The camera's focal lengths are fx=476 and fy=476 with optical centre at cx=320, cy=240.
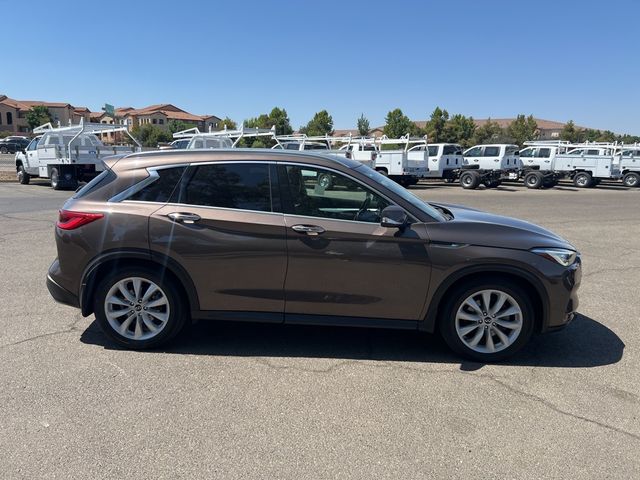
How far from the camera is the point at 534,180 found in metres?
24.2

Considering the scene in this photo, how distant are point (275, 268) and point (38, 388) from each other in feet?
6.14

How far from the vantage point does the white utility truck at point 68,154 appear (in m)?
17.2

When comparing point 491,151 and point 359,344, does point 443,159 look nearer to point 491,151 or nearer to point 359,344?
point 491,151

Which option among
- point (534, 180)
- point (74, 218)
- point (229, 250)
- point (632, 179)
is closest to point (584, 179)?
point (632, 179)

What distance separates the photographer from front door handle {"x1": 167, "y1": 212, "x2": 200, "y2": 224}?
383 cm

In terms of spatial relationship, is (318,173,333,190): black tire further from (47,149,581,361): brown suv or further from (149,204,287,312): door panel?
(149,204,287,312): door panel

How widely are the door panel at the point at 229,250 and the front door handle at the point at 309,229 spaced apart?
4.6 inches

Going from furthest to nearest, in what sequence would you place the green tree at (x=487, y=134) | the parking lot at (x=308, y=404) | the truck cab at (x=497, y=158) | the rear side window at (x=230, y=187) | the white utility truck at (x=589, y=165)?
the green tree at (x=487, y=134) < the white utility truck at (x=589, y=165) < the truck cab at (x=497, y=158) < the rear side window at (x=230, y=187) < the parking lot at (x=308, y=404)

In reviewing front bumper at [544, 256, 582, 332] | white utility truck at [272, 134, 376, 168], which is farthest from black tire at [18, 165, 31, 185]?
front bumper at [544, 256, 582, 332]

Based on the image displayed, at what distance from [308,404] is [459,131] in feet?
225

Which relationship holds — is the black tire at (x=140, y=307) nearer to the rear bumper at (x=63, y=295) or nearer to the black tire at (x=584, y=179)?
the rear bumper at (x=63, y=295)

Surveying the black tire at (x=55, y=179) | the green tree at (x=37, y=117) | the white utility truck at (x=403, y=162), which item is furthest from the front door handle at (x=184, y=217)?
the green tree at (x=37, y=117)

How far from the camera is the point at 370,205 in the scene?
3.88 metres

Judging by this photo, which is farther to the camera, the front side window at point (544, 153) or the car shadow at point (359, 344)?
the front side window at point (544, 153)
